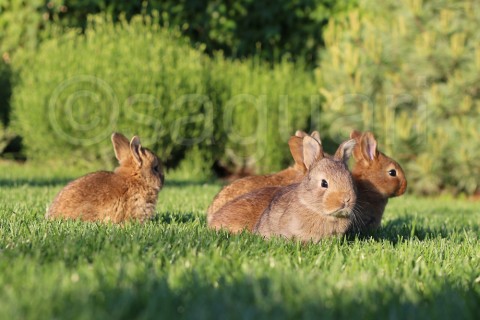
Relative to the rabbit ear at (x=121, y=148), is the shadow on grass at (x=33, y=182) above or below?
below

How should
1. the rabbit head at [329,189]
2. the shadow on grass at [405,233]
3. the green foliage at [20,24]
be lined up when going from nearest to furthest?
the rabbit head at [329,189]
the shadow on grass at [405,233]
the green foliage at [20,24]

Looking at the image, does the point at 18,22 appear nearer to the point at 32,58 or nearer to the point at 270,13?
the point at 32,58

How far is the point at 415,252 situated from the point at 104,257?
7.34 ft

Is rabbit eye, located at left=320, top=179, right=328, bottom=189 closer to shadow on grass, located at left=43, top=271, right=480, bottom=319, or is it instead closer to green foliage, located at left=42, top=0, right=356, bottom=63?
shadow on grass, located at left=43, top=271, right=480, bottom=319

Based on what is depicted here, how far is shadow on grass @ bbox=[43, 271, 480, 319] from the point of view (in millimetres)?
3207

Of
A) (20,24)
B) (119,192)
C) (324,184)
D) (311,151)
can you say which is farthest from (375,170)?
(20,24)

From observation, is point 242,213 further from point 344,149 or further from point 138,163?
point 138,163

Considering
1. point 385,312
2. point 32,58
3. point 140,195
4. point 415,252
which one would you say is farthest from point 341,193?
point 32,58

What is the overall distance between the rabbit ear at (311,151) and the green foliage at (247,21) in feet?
40.3

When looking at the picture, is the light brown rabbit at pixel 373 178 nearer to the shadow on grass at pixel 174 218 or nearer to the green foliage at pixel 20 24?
the shadow on grass at pixel 174 218

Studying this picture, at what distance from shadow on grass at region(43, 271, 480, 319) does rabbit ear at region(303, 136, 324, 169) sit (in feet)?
5.87

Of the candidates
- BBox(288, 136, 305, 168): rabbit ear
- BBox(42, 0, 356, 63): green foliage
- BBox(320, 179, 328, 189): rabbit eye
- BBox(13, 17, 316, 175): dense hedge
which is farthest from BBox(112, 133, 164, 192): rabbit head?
BBox(42, 0, 356, 63): green foliage

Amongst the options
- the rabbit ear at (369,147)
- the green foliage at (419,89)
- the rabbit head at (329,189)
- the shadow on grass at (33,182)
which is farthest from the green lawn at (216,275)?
the green foliage at (419,89)

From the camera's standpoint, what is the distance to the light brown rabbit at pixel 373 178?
6383 millimetres
